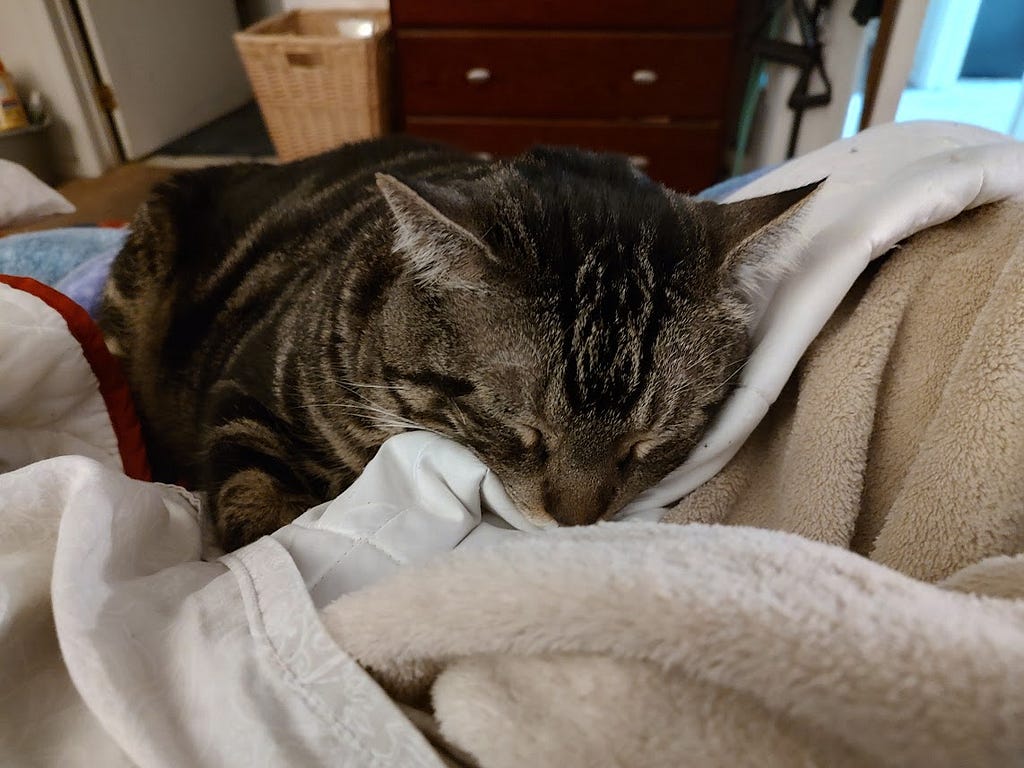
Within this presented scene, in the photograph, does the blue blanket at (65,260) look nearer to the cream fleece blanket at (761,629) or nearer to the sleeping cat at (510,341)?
the sleeping cat at (510,341)

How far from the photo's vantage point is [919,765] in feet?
1.24

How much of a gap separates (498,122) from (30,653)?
2.36 meters

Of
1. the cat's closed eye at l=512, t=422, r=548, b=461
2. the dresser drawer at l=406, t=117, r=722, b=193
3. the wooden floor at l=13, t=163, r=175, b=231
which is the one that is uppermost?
the cat's closed eye at l=512, t=422, r=548, b=461

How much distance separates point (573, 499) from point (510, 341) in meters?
0.19

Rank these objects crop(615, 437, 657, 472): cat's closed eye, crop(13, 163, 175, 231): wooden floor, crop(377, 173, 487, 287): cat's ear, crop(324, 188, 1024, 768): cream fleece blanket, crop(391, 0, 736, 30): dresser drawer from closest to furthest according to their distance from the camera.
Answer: crop(324, 188, 1024, 768): cream fleece blanket, crop(377, 173, 487, 287): cat's ear, crop(615, 437, 657, 472): cat's closed eye, crop(391, 0, 736, 30): dresser drawer, crop(13, 163, 175, 231): wooden floor

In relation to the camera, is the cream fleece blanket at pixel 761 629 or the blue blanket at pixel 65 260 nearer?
the cream fleece blanket at pixel 761 629

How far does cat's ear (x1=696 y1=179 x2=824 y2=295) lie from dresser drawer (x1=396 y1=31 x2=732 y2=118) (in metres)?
1.76

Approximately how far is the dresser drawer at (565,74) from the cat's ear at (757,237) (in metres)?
1.76

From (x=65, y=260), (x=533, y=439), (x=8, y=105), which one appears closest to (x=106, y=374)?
(x=65, y=260)

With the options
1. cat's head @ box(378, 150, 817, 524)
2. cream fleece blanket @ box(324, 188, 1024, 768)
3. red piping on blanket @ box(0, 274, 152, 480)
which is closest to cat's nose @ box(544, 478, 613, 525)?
cat's head @ box(378, 150, 817, 524)

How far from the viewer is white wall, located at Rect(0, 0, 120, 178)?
2748 mm

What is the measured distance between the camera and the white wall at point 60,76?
2748mm

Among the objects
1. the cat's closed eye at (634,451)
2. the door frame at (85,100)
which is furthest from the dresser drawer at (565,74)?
the cat's closed eye at (634,451)

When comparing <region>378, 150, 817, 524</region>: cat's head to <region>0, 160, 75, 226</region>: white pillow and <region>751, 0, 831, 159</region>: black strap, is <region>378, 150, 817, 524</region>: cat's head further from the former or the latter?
<region>751, 0, 831, 159</region>: black strap
